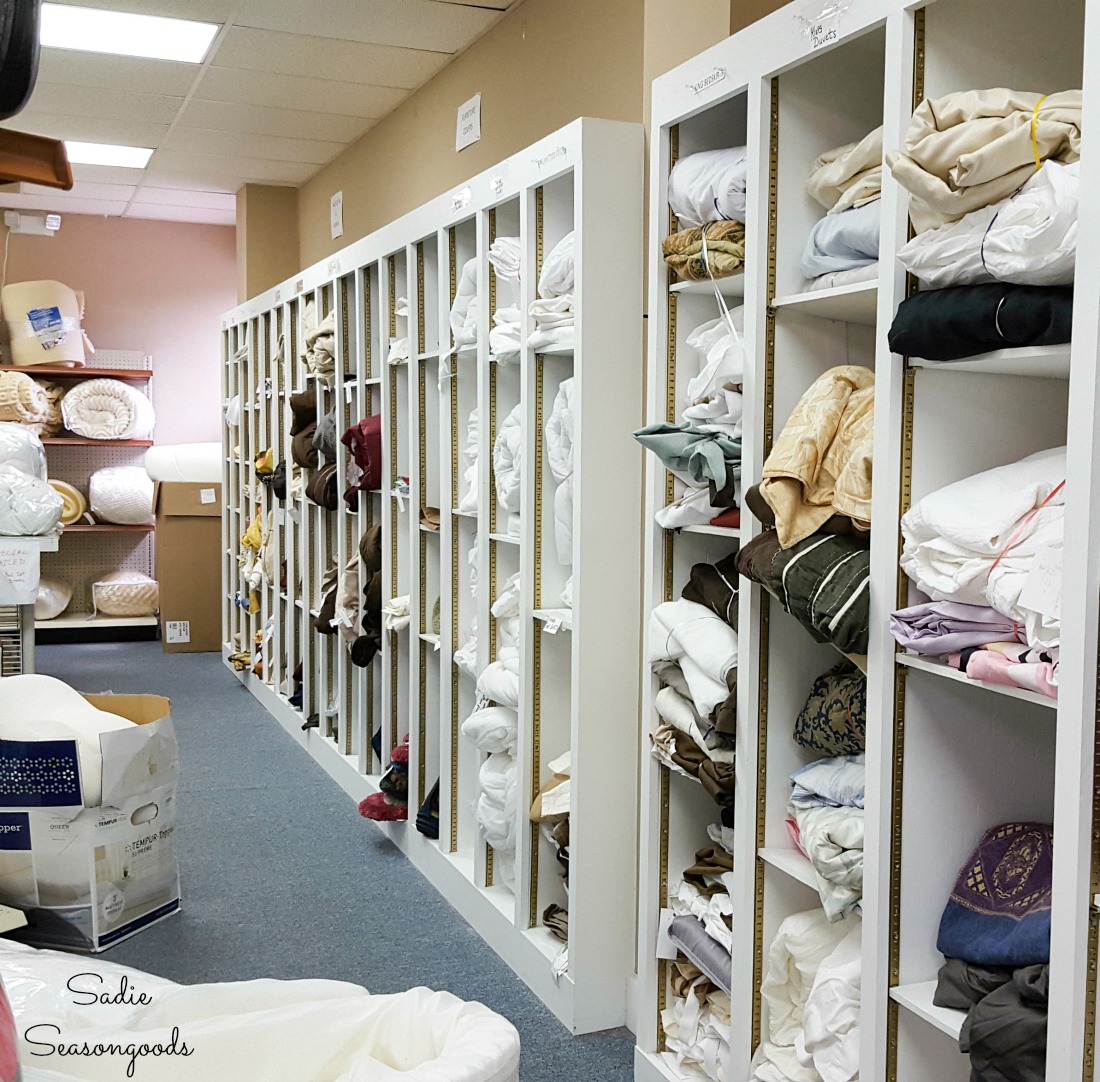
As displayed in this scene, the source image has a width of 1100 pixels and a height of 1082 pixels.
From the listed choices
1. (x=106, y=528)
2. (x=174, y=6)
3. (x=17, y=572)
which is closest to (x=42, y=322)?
(x=106, y=528)

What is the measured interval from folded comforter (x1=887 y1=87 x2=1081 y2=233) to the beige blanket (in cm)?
37

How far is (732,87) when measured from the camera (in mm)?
2072

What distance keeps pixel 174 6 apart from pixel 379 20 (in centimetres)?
65

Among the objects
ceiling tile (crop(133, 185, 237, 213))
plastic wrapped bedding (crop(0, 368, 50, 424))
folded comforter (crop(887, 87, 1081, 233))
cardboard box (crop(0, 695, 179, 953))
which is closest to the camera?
folded comforter (crop(887, 87, 1081, 233))

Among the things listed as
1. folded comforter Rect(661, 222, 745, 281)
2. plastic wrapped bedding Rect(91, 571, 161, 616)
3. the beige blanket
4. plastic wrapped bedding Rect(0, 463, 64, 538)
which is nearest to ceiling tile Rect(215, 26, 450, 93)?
plastic wrapped bedding Rect(0, 463, 64, 538)

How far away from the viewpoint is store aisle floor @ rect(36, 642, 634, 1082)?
111 inches

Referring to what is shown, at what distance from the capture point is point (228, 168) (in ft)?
20.9

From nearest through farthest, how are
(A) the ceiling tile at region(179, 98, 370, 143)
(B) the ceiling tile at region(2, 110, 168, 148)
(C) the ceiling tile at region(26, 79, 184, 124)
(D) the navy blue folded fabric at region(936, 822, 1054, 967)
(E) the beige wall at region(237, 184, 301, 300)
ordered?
(D) the navy blue folded fabric at region(936, 822, 1054, 967)
(C) the ceiling tile at region(26, 79, 184, 124)
(A) the ceiling tile at region(179, 98, 370, 143)
(B) the ceiling tile at region(2, 110, 168, 148)
(E) the beige wall at region(237, 184, 301, 300)

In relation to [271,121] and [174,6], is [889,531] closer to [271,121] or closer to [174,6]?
[174,6]

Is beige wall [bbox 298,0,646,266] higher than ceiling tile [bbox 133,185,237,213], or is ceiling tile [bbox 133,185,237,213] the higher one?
ceiling tile [bbox 133,185,237,213]

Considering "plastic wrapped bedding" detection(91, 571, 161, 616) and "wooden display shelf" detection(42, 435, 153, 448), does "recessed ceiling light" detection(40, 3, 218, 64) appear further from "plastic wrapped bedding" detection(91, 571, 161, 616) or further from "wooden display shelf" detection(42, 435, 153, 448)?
"plastic wrapped bedding" detection(91, 571, 161, 616)

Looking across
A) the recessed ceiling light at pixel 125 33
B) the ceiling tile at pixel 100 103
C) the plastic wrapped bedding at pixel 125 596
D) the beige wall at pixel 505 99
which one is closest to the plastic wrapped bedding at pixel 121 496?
the plastic wrapped bedding at pixel 125 596

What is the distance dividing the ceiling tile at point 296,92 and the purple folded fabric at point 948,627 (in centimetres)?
377

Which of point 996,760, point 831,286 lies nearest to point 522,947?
point 996,760
